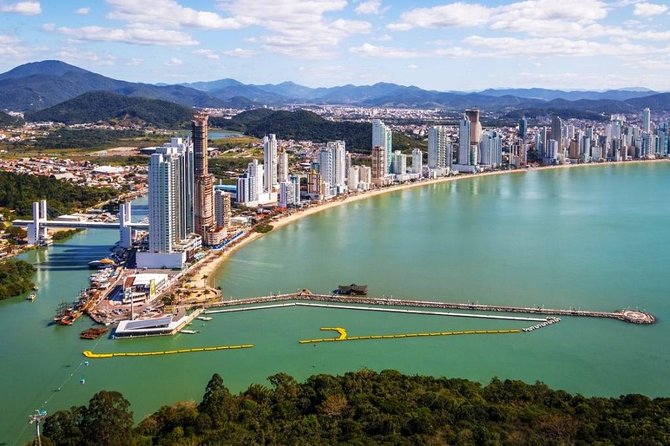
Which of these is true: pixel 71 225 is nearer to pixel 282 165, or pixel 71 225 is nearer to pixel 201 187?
pixel 201 187

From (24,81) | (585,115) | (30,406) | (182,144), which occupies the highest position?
(24,81)

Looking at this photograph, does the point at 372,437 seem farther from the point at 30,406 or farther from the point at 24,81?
the point at 24,81

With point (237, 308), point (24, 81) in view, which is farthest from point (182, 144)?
point (24, 81)

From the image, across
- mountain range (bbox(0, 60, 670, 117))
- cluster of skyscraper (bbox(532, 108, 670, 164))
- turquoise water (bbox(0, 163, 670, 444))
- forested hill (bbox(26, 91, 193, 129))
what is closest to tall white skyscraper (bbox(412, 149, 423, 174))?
turquoise water (bbox(0, 163, 670, 444))

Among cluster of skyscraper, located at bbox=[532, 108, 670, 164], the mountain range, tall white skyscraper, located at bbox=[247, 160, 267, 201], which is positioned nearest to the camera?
tall white skyscraper, located at bbox=[247, 160, 267, 201]

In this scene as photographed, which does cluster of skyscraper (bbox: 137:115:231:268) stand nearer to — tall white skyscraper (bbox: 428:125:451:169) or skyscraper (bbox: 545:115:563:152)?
tall white skyscraper (bbox: 428:125:451:169)

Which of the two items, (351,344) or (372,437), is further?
(351,344)
